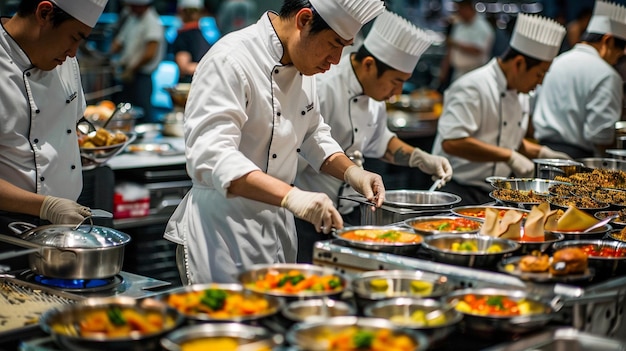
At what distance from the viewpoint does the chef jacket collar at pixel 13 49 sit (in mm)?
3162

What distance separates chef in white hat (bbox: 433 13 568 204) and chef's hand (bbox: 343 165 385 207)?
146cm

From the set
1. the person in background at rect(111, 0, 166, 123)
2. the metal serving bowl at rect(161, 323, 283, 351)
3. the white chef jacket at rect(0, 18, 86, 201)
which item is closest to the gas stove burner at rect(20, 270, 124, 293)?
the white chef jacket at rect(0, 18, 86, 201)

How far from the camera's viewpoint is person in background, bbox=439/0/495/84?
9.64 meters

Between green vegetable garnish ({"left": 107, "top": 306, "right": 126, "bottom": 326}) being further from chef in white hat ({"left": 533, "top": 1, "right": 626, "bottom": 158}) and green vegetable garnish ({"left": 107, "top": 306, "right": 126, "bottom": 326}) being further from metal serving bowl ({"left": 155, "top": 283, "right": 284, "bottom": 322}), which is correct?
chef in white hat ({"left": 533, "top": 1, "right": 626, "bottom": 158})

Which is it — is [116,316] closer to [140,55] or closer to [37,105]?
[37,105]

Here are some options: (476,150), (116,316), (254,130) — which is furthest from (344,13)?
(476,150)

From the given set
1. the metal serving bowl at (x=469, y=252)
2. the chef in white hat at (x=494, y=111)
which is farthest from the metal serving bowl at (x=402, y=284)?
the chef in white hat at (x=494, y=111)

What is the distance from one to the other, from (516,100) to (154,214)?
2.24m

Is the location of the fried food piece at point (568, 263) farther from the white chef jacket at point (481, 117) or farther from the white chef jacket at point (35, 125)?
the white chef jacket at point (481, 117)

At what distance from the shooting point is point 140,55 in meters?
8.70

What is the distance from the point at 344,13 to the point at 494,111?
2093 mm

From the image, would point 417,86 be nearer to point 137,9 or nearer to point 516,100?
point 137,9

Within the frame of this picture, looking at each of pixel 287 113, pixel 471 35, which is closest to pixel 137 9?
pixel 471 35

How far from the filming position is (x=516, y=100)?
16.1 feet
